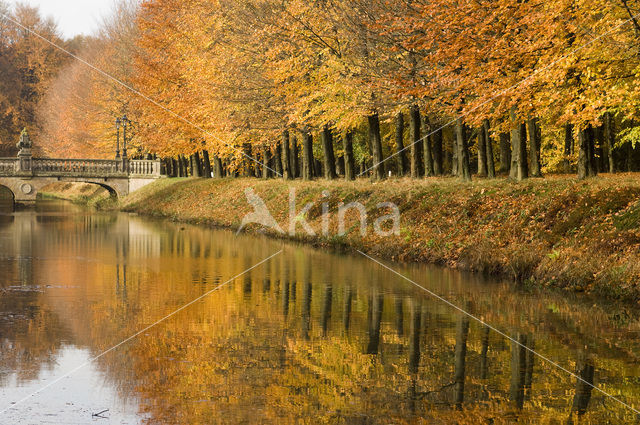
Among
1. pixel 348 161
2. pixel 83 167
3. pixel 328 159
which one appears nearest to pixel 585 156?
pixel 348 161

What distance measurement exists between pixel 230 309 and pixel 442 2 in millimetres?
12465

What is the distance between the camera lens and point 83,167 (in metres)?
60.0

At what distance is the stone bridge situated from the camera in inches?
2298

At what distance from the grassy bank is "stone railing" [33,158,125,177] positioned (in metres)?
29.0

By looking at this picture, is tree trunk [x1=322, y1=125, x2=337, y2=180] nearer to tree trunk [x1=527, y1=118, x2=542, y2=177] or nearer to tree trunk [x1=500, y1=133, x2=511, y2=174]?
tree trunk [x1=500, y1=133, x2=511, y2=174]

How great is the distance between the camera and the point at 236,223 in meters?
36.9

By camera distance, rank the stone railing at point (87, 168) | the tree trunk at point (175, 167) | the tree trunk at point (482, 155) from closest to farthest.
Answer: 1. the tree trunk at point (482, 155)
2. the stone railing at point (87, 168)
3. the tree trunk at point (175, 167)

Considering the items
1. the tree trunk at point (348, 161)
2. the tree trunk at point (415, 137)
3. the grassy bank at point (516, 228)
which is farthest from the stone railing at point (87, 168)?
the tree trunk at point (415, 137)

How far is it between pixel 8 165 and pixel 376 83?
38.0 m

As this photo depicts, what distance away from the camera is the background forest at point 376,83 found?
21.9m

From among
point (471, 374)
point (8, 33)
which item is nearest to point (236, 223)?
point (471, 374)

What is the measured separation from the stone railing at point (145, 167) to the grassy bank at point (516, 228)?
29199 millimetres

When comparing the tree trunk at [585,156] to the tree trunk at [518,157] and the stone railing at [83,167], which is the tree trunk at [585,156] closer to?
the tree trunk at [518,157]

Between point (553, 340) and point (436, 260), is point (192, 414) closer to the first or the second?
point (553, 340)
